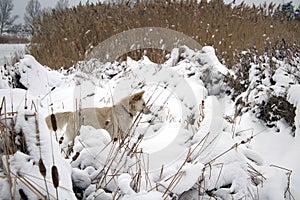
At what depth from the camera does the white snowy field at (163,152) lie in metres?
1.27

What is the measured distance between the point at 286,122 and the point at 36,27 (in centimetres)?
944

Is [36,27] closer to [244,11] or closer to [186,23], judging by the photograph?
[186,23]

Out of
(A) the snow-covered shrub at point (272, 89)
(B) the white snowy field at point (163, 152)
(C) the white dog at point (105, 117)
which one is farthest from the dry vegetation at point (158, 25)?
(C) the white dog at point (105, 117)

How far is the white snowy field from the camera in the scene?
4.16 ft

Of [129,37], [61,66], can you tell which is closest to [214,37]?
[129,37]

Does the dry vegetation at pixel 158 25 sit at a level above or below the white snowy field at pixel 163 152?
above

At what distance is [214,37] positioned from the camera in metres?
7.93

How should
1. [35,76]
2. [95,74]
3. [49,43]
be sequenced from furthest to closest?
[49,43] < [95,74] < [35,76]

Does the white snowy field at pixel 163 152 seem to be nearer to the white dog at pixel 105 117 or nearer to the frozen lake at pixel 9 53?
the white dog at pixel 105 117

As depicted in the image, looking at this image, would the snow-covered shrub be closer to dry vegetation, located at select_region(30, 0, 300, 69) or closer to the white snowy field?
the white snowy field

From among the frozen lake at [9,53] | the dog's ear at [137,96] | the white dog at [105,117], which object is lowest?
the white dog at [105,117]

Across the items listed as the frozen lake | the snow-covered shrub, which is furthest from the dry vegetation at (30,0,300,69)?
the snow-covered shrub

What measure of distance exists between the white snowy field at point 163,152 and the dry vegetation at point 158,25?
2.54 metres

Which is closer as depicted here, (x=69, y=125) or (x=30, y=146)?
(x=30, y=146)
